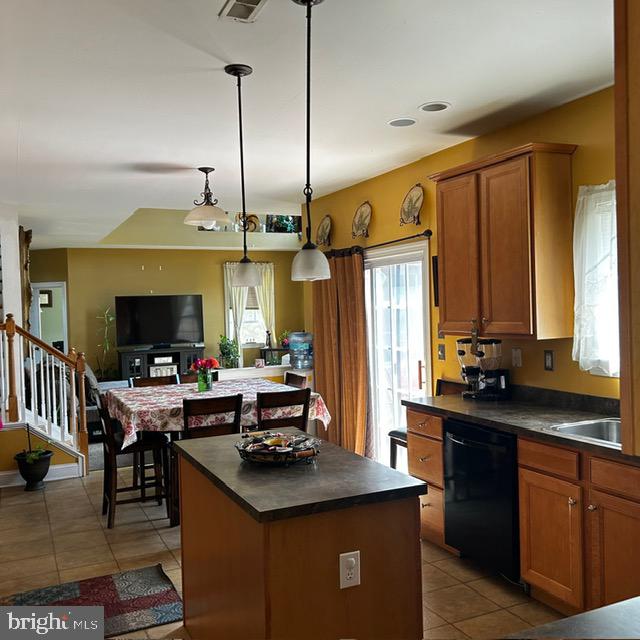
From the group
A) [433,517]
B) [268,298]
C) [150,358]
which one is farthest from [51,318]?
[433,517]

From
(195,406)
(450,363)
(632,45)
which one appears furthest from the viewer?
(450,363)

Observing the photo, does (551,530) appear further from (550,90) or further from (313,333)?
(313,333)

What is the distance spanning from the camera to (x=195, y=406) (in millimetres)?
4145

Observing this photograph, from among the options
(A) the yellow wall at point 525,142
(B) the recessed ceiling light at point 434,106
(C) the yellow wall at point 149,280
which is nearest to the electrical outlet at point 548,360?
(A) the yellow wall at point 525,142

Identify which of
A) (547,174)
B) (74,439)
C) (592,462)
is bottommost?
(74,439)

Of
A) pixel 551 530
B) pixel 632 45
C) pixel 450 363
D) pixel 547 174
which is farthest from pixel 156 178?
pixel 632 45

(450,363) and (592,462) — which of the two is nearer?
(592,462)

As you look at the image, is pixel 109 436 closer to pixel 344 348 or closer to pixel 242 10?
pixel 344 348

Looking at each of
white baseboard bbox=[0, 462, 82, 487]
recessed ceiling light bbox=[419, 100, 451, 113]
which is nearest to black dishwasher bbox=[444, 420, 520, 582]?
recessed ceiling light bbox=[419, 100, 451, 113]

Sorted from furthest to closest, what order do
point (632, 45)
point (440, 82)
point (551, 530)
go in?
point (440, 82), point (551, 530), point (632, 45)

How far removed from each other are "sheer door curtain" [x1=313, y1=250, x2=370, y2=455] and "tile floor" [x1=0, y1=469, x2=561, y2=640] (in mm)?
1930

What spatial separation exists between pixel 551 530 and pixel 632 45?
252 centimetres

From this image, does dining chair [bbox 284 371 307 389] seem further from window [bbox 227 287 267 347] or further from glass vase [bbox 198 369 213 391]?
window [bbox 227 287 267 347]

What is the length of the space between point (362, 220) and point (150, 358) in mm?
5699
